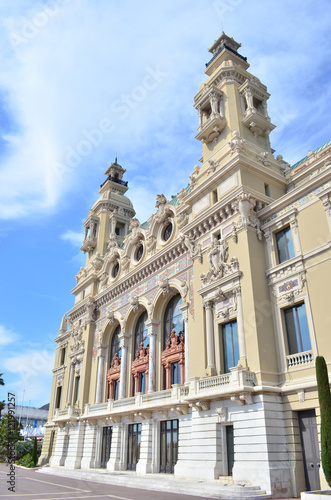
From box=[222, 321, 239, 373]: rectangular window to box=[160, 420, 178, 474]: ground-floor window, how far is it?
6813mm

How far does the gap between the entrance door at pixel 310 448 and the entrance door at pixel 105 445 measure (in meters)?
20.0

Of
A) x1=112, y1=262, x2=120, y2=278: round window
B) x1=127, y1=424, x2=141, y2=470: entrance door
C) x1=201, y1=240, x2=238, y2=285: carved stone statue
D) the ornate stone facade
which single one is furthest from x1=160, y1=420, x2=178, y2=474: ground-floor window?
x1=112, y1=262, x2=120, y2=278: round window

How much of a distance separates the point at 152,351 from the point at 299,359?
14187 mm

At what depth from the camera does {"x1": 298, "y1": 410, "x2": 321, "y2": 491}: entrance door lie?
1842 centimetres

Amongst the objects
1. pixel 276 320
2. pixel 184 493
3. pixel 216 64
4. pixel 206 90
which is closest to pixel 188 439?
pixel 184 493

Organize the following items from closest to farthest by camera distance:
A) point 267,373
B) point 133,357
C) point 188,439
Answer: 1. point 267,373
2. point 188,439
3. point 133,357

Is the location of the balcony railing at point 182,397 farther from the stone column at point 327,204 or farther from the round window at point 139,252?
the round window at point 139,252

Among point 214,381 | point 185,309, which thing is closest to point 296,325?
point 214,381

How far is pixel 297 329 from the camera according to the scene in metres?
21.2

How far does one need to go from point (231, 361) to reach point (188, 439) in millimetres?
5704

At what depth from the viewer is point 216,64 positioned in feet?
118

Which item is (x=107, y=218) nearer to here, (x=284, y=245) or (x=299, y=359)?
(x=284, y=245)

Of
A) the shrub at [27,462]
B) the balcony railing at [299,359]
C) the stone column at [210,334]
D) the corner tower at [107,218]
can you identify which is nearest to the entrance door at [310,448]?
the balcony railing at [299,359]

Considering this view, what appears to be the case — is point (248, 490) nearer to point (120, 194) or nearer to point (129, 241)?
point (129, 241)
